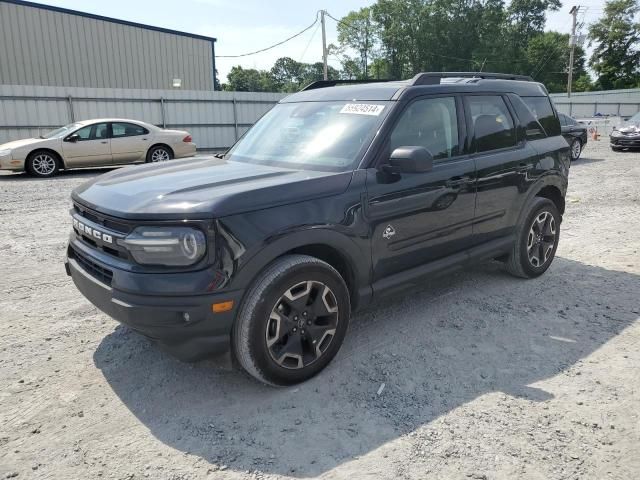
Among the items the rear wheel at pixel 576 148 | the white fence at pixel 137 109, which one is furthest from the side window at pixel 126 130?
the rear wheel at pixel 576 148

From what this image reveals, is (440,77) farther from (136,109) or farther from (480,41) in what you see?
(480,41)

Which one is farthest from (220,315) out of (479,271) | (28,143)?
(28,143)

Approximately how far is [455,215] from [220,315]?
2.14m

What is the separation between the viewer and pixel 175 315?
275 centimetres

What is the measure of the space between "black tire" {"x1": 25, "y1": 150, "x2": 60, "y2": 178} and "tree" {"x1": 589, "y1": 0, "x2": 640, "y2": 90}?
2770 inches

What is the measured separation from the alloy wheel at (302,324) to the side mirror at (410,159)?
0.95 m

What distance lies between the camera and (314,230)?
3145 millimetres

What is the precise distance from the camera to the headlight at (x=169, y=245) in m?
2.75

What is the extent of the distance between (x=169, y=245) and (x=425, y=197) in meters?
1.92

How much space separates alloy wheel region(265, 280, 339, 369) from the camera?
10.1 feet

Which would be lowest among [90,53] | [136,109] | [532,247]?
[532,247]

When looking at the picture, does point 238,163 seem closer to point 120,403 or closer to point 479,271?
point 120,403

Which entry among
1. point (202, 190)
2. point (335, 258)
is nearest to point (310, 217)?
point (335, 258)

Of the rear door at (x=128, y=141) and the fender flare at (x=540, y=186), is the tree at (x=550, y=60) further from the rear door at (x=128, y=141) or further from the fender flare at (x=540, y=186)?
the fender flare at (x=540, y=186)
